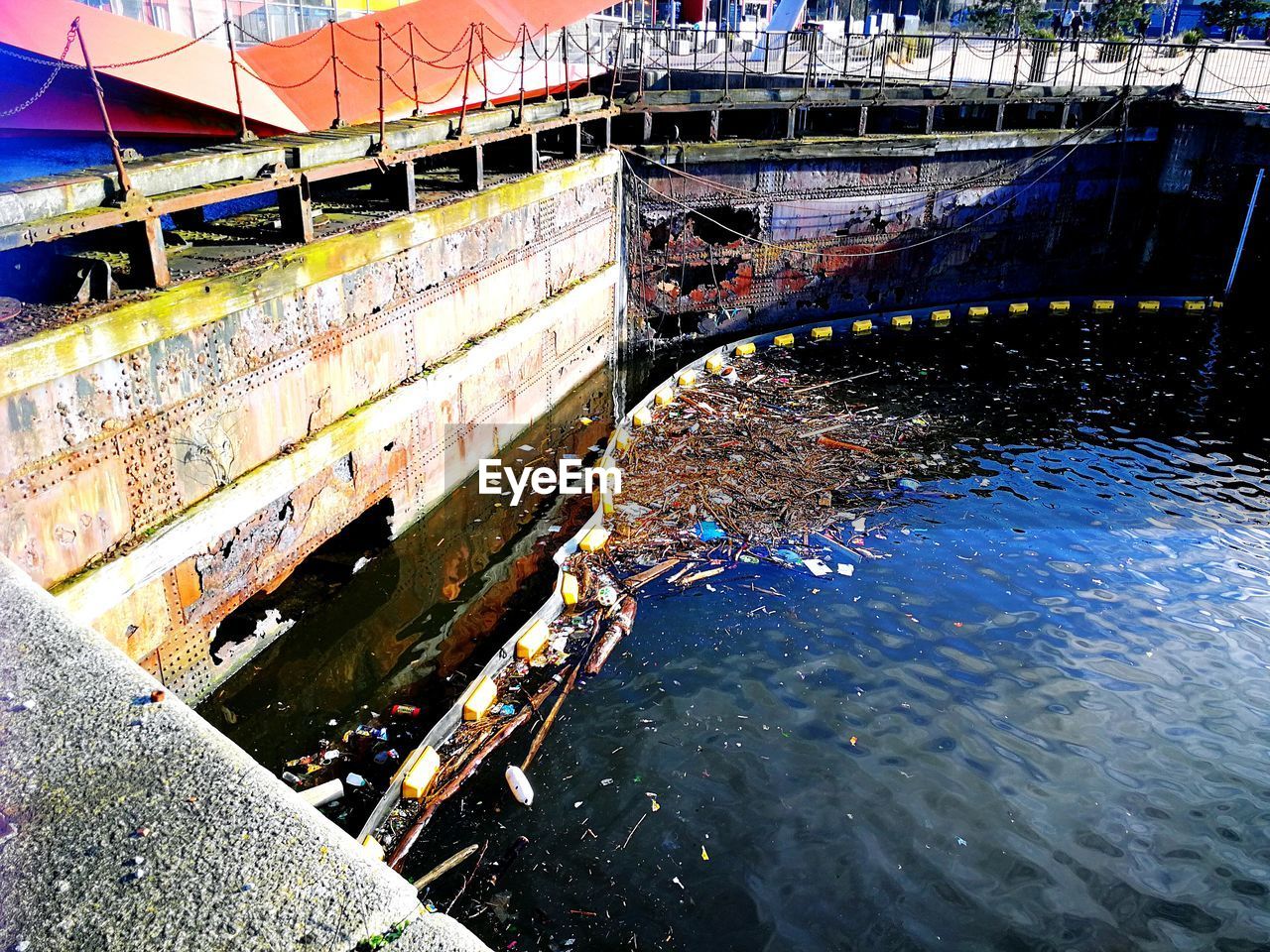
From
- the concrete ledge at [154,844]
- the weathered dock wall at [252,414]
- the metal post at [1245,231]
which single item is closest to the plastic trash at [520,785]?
the weathered dock wall at [252,414]

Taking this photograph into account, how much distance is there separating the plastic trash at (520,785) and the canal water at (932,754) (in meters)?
0.09

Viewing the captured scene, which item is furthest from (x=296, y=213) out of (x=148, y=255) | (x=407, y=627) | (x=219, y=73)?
(x=407, y=627)

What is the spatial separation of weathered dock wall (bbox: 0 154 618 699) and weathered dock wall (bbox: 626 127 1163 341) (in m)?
4.14

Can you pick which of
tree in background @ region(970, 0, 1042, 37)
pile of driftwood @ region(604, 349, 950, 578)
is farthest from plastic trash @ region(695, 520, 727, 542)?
tree in background @ region(970, 0, 1042, 37)

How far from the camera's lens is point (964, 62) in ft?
94.0

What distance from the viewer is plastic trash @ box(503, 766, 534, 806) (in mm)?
6594

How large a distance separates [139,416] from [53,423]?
0.68 meters

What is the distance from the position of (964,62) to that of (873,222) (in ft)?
48.9

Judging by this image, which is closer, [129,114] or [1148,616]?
[1148,616]

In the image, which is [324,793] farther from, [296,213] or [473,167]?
[473,167]

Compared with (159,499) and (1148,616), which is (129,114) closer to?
(159,499)

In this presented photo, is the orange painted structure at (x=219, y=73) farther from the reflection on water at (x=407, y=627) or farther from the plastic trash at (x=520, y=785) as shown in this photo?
the plastic trash at (x=520, y=785)

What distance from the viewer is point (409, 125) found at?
9.98m

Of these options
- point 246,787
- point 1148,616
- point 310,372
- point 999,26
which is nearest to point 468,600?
point 310,372
